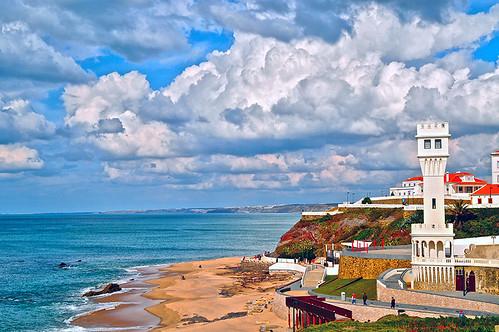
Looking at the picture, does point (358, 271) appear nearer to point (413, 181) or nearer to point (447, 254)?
point (447, 254)

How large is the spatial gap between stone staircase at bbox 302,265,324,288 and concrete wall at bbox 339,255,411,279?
11.2ft

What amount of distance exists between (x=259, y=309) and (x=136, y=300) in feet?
66.1

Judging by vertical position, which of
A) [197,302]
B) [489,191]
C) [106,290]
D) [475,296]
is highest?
[489,191]

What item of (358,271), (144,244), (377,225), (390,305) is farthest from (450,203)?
(144,244)

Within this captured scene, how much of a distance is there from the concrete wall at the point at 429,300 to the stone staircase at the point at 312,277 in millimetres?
13978

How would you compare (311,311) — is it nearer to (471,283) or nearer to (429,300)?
(429,300)

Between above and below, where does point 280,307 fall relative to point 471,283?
below

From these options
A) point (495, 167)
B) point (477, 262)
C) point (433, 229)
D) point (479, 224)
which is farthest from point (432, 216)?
A: point (495, 167)

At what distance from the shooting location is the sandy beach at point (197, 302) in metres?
55.9

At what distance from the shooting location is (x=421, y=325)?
112ft

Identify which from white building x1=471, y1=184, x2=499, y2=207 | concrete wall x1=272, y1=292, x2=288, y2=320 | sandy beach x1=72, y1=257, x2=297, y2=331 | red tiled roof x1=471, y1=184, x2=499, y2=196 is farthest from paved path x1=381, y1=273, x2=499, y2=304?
red tiled roof x1=471, y1=184, x2=499, y2=196

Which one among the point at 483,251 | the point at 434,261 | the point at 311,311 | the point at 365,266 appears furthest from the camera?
the point at 365,266

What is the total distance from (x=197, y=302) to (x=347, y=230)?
1305 inches

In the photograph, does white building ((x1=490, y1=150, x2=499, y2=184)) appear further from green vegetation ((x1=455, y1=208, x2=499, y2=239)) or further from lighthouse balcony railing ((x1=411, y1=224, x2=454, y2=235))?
lighthouse balcony railing ((x1=411, y1=224, x2=454, y2=235))
